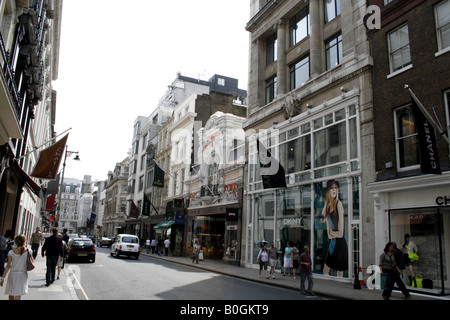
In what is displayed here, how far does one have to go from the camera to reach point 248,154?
25.8 m

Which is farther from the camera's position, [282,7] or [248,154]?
[248,154]

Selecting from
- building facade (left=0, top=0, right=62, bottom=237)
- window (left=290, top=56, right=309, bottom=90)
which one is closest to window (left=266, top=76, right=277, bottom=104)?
window (left=290, top=56, right=309, bottom=90)

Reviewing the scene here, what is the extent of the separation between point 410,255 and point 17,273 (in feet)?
43.9

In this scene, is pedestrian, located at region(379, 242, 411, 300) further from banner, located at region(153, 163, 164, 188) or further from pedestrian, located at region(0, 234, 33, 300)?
banner, located at region(153, 163, 164, 188)

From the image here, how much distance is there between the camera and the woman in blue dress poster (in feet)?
52.7

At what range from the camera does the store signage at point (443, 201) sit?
12.3 m

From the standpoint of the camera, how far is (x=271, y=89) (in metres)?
25.5

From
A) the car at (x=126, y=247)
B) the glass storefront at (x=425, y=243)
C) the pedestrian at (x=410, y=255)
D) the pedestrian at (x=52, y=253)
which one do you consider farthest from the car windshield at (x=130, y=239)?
the pedestrian at (x=410, y=255)

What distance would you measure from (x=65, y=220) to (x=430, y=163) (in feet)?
486

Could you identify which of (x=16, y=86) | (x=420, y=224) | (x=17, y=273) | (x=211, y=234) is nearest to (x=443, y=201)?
(x=420, y=224)

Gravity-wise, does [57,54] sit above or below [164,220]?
above

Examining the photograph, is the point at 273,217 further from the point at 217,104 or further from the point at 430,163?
the point at 217,104

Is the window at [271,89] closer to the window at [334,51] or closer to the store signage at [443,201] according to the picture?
the window at [334,51]
